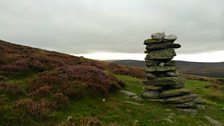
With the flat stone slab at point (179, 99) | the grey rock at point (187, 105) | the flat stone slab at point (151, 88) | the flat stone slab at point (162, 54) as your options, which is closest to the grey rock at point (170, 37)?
the flat stone slab at point (162, 54)

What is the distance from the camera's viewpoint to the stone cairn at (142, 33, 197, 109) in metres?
30.7

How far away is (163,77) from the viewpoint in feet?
105

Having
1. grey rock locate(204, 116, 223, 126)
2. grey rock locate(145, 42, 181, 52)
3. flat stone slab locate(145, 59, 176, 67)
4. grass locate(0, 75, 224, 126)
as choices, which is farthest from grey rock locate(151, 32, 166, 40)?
grey rock locate(204, 116, 223, 126)

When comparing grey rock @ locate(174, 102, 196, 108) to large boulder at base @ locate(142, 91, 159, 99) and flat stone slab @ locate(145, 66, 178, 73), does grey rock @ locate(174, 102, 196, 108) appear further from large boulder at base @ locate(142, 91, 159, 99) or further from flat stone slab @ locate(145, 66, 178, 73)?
flat stone slab @ locate(145, 66, 178, 73)

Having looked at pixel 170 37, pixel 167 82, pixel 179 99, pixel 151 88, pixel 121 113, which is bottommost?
pixel 121 113

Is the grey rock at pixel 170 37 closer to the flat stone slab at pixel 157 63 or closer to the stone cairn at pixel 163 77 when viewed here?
the stone cairn at pixel 163 77

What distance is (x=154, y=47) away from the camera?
32.6m

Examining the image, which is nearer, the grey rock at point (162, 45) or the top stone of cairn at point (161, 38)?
the grey rock at point (162, 45)

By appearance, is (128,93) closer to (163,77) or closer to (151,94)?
(151,94)

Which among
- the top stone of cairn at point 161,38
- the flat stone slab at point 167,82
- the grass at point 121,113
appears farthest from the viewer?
the top stone of cairn at point 161,38

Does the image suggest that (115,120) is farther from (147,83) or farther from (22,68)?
(22,68)

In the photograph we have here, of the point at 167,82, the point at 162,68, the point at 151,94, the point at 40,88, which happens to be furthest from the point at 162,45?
the point at 40,88

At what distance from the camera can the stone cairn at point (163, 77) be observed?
30.7 meters

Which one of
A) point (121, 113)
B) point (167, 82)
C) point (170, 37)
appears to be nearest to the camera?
point (121, 113)
